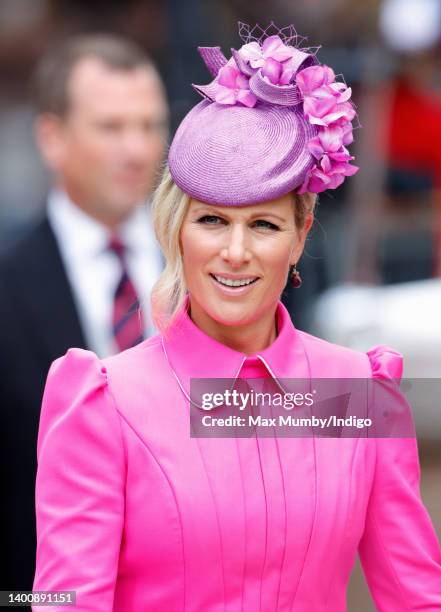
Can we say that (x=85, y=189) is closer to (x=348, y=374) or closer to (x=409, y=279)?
(x=348, y=374)

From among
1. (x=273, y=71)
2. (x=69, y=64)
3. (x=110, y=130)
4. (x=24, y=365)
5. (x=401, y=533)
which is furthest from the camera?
(x=69, y=64)

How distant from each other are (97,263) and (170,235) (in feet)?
7.17

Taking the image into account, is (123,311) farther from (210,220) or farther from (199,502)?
(199,502)

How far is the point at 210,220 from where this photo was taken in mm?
2238

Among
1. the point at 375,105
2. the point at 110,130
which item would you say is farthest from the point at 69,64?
the point at 375,105

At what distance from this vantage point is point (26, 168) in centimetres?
1279

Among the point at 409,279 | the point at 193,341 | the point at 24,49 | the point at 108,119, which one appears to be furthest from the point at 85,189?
the point at 24,49

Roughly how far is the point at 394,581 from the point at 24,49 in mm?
10720

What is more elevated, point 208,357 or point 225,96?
point 225,96

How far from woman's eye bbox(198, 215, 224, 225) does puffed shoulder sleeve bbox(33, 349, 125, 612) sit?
1.11 ft

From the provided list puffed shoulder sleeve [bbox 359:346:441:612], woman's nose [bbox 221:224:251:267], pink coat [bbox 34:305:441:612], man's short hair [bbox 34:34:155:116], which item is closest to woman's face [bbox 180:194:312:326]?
woman's nose [bbox 221:224:251:267]

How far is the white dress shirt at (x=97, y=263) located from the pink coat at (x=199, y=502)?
71.5 inches

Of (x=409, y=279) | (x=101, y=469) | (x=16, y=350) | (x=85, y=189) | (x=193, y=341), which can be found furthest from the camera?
(x=409, y=279)

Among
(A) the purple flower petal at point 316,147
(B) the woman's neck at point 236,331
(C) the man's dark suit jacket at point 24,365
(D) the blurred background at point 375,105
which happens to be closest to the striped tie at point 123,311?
(C) the man's dark suit jacket at point 24,365
